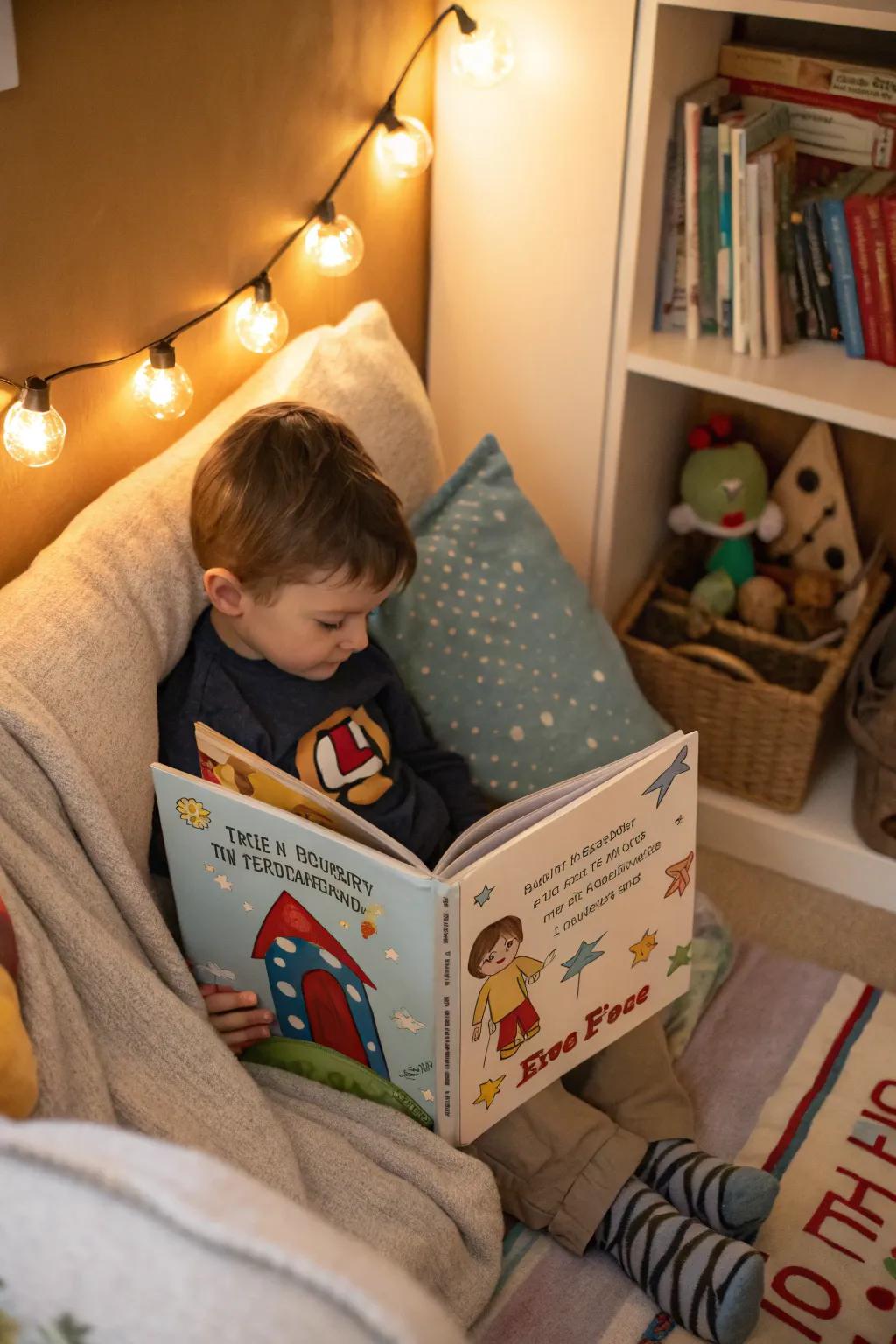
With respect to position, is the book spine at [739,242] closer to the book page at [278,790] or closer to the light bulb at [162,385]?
the light bulb at [162,385]

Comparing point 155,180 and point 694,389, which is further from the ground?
point 155,180

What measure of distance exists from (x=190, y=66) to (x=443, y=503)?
0.53 metres

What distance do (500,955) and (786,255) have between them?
3.23 feet

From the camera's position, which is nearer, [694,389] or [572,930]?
[572,930]

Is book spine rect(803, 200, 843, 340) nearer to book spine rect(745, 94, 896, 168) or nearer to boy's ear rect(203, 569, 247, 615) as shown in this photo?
book spine rect(745, 94, 896, 168)

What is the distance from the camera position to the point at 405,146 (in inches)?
57.9

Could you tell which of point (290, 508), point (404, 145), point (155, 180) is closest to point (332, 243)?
point (404, 145)

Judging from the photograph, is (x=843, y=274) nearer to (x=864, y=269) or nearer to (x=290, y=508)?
(x=864, y=269)

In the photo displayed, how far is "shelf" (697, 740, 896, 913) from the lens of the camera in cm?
170

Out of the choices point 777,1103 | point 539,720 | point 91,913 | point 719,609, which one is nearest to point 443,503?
point 539,720

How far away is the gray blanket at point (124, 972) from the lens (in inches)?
41.1

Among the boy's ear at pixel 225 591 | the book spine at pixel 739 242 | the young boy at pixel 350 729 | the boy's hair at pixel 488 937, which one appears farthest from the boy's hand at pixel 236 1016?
the book spine at pixel 739 242

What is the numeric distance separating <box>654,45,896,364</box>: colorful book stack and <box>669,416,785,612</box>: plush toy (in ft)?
0.63

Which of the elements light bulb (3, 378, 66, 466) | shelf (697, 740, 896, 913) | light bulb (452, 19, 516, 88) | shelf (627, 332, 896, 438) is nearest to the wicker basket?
shelf (697, 740, 896, 913)
